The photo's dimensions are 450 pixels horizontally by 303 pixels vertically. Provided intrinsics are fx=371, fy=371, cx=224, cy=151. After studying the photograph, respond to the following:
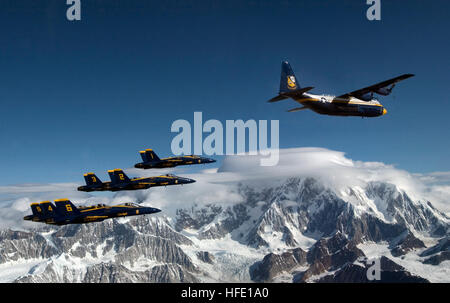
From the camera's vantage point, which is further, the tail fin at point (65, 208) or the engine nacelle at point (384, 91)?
the tail fin at point (65, 208)

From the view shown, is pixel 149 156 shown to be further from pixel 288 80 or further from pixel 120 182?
pixel 288 80

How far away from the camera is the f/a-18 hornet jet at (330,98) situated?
384 ft

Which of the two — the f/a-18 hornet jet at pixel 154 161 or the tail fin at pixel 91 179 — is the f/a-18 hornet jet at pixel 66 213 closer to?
the tail fin at pixel 91 179

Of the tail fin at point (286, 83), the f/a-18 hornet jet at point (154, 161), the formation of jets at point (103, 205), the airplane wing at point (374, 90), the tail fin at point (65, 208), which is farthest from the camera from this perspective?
the f/a-18 hornet jet at point (154, 161)

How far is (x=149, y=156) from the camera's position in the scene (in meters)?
164

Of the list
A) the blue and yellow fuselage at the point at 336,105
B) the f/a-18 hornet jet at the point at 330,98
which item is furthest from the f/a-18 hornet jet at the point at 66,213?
the blue and yellow fuselage at the point at 336,105

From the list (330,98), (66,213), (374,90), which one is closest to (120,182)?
(66,213)

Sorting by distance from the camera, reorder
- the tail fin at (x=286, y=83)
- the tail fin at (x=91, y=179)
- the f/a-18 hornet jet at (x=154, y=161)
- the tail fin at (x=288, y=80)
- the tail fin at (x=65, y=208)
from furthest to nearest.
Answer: the tail fin at (x=91, y=179)
the f/a-18 hornet jet at (x=154, y=161)
the tail fin at (x=65, y=208)
the tail fin at (x=288, y=80)
the tail fin at (x=286, y=83)

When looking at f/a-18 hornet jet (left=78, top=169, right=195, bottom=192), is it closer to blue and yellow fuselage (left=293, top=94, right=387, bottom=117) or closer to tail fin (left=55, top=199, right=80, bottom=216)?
tail fin (left=55, top=199, right=80, bottom=216)

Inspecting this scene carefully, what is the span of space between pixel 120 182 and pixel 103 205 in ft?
46.1

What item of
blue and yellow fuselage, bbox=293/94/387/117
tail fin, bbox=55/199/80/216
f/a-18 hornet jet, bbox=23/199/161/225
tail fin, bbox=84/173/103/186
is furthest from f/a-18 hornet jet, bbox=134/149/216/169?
blue and yellow fuselage, bbox=293/94/387/117

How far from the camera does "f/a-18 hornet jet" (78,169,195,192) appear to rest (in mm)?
162875

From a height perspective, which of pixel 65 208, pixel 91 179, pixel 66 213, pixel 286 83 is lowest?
pixel 66 213

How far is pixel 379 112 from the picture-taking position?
133 meters
